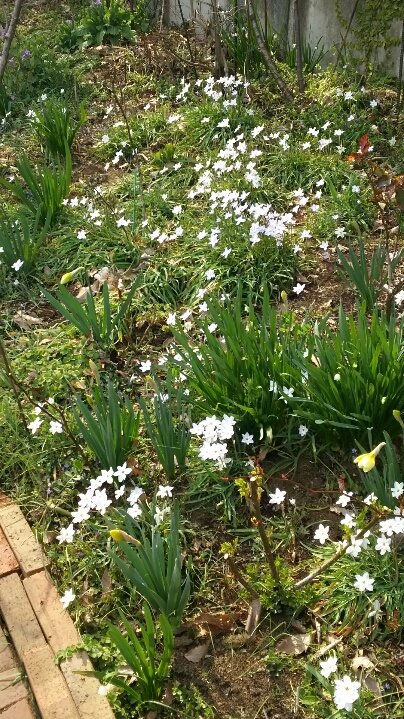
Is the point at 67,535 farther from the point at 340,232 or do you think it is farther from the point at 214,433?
the point at 340,232

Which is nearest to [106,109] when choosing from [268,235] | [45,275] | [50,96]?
[50,96]

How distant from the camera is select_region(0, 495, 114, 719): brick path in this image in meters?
1.97

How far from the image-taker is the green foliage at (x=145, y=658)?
5.79 ft

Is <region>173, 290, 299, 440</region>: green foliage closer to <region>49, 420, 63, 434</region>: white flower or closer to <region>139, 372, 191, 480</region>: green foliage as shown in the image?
<region>139, 372, 191, 480</region>: green foliage

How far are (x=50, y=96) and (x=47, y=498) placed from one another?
164 inches

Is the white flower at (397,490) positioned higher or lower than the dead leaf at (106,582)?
higher

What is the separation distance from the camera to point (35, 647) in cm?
212

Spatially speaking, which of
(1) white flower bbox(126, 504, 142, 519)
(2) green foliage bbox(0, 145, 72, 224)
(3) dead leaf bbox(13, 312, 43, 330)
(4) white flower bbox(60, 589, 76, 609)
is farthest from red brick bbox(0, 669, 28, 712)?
(2) green foliage bbox(0, 145, 72, 224)

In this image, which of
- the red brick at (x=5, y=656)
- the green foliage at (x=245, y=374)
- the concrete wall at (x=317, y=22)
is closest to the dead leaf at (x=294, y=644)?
the green foliage at (x=245, y=374)

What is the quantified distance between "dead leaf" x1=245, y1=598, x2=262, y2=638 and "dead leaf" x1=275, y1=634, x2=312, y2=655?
0.09 metres

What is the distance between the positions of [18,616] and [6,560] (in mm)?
256

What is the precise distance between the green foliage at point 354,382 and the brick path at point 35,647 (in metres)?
1.08

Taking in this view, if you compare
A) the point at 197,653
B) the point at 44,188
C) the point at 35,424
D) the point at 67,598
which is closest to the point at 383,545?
the point at 197,653

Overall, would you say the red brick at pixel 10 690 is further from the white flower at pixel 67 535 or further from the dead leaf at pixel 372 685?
the dead leaf at pixel 372 685
